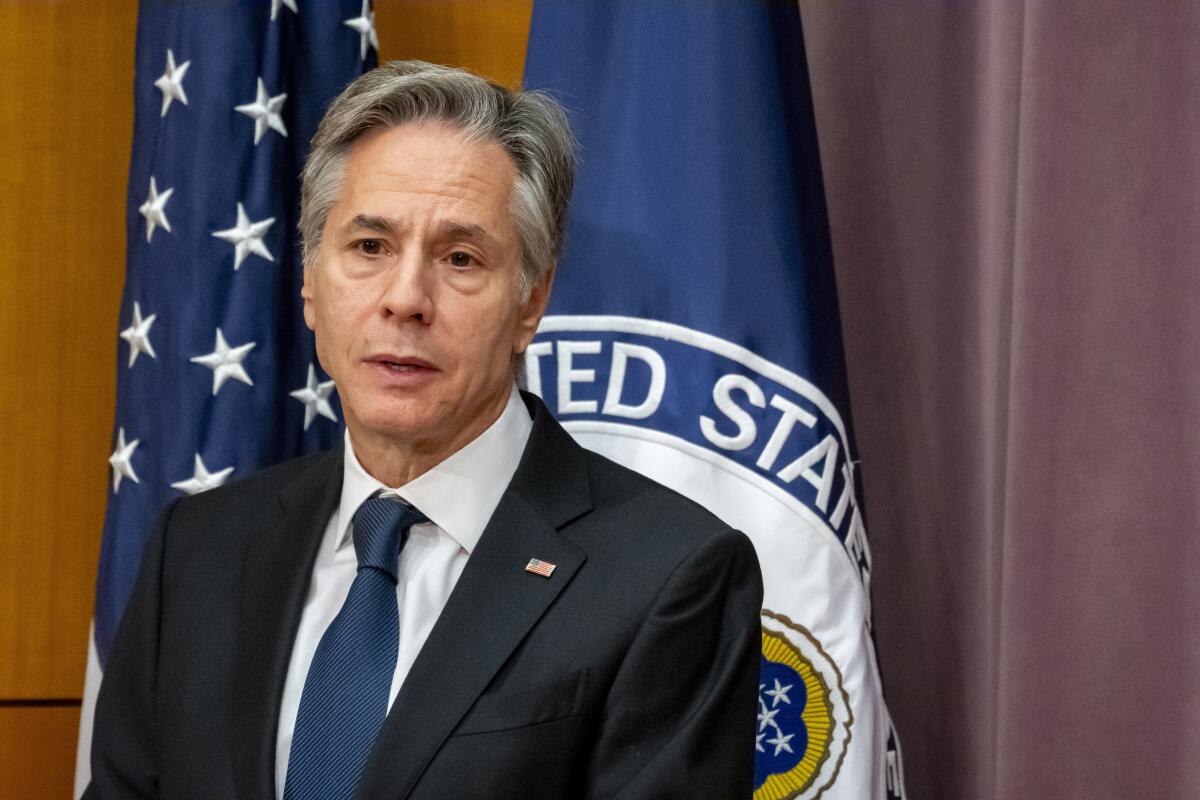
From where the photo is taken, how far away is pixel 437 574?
152 cm

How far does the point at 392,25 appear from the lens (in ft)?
7.81

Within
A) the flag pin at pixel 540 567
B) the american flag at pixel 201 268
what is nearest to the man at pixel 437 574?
the flag pin at pixel 540 567

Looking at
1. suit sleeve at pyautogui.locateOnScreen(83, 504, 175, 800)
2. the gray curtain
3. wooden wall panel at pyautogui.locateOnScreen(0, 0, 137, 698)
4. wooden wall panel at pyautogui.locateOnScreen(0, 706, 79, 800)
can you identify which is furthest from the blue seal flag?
wooden wall panel at pyautogui.locateOnScreen(0, 706, 79, 800)

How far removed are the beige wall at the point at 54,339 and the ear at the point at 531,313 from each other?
38.9 inches

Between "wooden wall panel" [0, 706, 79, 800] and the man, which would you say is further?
"wooden wall panel" [0, 706, 79, 800]

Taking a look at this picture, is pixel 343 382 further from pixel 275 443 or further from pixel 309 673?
pixel 275 443

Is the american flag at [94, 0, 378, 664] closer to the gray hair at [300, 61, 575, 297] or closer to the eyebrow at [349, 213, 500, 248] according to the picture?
the gray hair at [300, 61, 575, 297]

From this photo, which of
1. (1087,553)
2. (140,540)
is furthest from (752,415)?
(140,540)

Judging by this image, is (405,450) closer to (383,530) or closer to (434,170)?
(383,530)

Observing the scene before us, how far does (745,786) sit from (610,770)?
158mm

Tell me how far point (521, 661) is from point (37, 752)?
1.25 metres

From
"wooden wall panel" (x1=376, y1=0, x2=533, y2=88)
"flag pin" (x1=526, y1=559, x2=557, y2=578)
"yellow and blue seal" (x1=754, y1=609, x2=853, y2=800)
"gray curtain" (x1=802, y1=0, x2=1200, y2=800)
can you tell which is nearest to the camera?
"flag pin" (x1=526, y1=559, x2=557, y2=578)

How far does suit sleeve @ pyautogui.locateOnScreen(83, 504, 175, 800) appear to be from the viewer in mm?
1582

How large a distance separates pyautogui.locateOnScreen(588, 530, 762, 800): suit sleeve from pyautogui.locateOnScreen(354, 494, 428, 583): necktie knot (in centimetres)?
30
